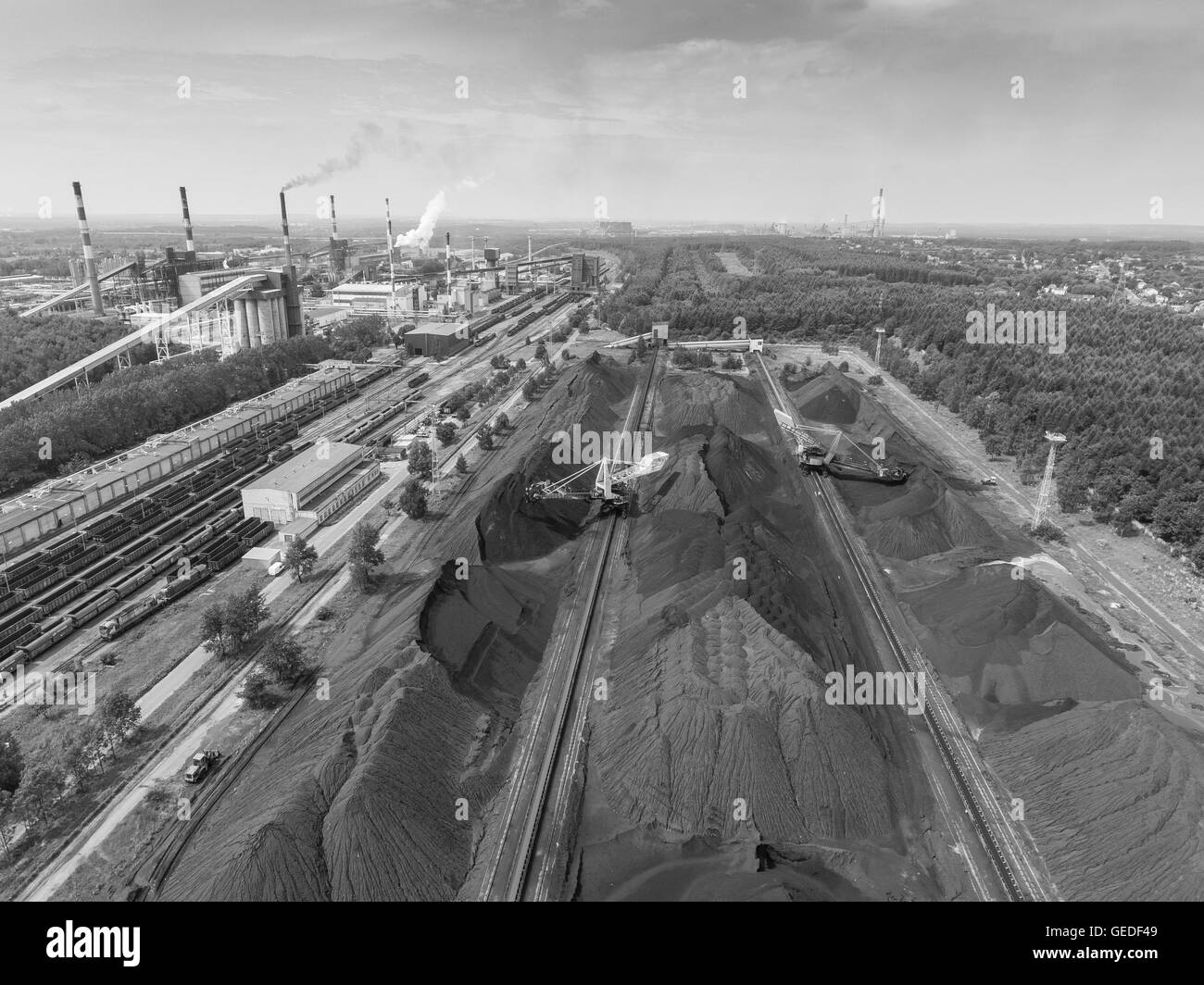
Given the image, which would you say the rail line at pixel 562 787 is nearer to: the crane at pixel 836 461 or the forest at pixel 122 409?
the crane at pixel 836 461

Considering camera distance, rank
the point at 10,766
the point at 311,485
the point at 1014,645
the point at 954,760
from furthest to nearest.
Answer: the point at 311,485 < the point at 1014,645 < the point at 954,760 < the point at 10,766

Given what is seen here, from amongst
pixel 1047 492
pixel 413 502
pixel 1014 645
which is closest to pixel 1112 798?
pixel 1014 645

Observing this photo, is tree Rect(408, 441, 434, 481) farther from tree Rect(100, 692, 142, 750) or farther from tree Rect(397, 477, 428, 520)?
tree Rect(100, 692, 142, 750)

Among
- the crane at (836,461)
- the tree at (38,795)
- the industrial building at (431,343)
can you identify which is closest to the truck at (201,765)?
the tree at (38,795)

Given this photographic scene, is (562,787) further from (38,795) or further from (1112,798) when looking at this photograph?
(1112,798)
